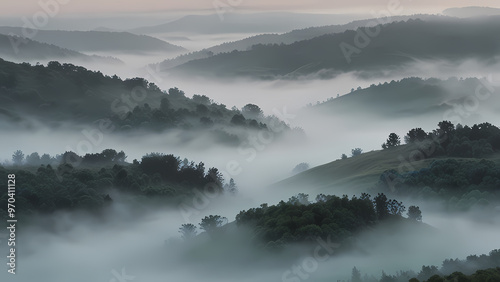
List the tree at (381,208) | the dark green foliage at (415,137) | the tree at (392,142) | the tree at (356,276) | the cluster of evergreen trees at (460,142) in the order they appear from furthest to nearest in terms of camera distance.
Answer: the tree at (392,142), the dark green foliage at (415,137), the cluster of evergreen trees at (460,142), the tree at (381,208), the tree at (356,276)

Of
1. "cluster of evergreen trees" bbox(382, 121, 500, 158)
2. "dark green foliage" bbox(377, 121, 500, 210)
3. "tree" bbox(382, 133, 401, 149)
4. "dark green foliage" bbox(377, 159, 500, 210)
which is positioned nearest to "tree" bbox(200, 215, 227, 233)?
"dark green foliage" bbox(377, 159, 500, 210)

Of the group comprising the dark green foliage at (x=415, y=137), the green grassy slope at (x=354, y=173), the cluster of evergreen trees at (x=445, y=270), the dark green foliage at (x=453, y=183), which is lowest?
the cluster of evergreen trees at (x=445, y=270)

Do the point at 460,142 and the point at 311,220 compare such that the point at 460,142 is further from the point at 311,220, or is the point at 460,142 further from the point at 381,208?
the point at 311,220

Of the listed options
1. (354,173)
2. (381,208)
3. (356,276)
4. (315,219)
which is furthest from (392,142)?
(356,276)

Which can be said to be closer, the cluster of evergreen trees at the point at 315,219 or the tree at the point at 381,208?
the cluster of evergreen trees at the point at 315,219

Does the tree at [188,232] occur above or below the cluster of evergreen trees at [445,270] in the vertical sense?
above

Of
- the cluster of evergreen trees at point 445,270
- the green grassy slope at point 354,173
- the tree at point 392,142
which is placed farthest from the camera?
the tree at point 392,142

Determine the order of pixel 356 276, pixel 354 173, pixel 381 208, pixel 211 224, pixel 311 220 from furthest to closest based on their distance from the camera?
1. pixel 354 173
2. pixel 211 224
3. pixel 381 208
4. pixel 311 220
5. pixel 356 276

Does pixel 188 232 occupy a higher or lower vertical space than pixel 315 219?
higher

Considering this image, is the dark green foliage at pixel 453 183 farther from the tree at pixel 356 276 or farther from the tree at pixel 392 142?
the tree at pixel 392 142

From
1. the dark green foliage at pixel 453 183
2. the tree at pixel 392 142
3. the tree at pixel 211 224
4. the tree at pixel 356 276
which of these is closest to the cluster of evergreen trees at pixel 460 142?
the tree at pixel 392 142

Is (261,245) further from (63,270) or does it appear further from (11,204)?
(11,204)
